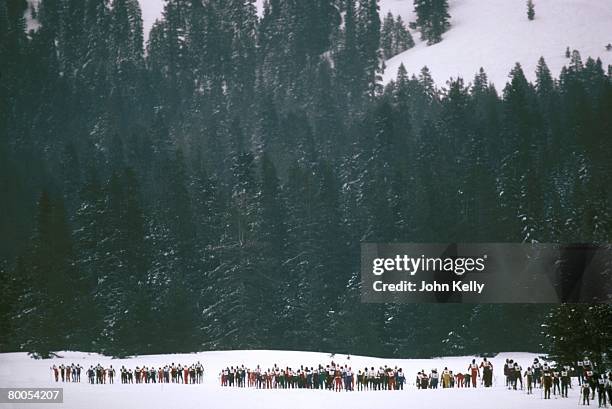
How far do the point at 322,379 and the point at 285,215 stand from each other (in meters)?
40.4

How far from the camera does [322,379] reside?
47906 mm

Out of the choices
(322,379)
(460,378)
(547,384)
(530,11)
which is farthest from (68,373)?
(530,11)

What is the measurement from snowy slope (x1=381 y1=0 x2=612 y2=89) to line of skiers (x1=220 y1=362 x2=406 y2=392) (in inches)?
4056

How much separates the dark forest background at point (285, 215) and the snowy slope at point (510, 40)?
20.0m

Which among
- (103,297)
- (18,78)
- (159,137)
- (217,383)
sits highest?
(18,78)

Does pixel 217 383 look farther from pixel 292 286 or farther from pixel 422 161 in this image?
pixel 422 161

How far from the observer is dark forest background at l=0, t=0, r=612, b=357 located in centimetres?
7162

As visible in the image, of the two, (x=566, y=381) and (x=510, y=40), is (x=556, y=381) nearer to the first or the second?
(x=566, y=381)

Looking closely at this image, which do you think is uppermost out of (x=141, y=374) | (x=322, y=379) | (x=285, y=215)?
(x=285, y=215)

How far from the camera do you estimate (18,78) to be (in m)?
151

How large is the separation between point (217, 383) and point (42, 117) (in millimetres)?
97246

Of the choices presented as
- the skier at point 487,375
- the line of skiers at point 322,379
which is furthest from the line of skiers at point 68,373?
the skier at point 487,375

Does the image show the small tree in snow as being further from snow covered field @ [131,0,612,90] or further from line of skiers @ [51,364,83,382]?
line of skiers @ [51,364,83,382]

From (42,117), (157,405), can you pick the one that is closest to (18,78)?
(42,117)
